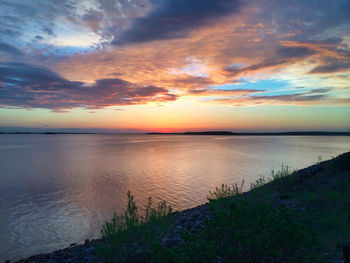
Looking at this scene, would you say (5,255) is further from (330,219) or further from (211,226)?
(330,219)

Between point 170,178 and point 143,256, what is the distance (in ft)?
82.4

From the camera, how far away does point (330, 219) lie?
10344 millimetres

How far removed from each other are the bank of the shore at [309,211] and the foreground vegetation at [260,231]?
1.3 inches

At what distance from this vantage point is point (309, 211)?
11594 mm

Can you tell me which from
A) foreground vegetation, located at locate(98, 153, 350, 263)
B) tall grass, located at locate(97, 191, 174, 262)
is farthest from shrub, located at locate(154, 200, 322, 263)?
tall grass, located at locate(97, 191, 174, 262)

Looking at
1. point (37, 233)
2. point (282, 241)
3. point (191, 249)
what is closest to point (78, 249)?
point (37, 233)

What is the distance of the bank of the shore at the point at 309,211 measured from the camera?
921cm

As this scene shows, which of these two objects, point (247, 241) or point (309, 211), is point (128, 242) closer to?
point (247, 241)

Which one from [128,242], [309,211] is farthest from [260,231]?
[309,211]

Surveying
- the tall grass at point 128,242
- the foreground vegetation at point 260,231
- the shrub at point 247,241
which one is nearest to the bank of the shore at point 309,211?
the foreground vegetation at point 260,231

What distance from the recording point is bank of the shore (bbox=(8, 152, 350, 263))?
30.2 ft

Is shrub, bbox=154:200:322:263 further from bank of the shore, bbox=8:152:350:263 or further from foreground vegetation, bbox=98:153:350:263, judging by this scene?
bank of the shore, bbox=8:152:350:263

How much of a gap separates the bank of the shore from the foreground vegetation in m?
0.03

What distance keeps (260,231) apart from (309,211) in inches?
319
